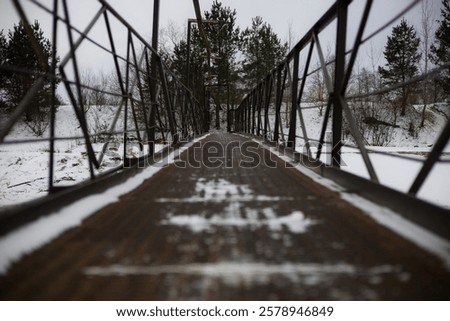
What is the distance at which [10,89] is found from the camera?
14.5 metres

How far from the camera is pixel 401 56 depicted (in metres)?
18.9

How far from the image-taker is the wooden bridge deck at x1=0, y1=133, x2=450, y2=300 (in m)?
0.61

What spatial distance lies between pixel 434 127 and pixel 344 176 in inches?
851

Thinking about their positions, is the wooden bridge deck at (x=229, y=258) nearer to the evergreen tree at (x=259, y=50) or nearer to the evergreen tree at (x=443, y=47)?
the evergreen tree at (x=443, y=47)

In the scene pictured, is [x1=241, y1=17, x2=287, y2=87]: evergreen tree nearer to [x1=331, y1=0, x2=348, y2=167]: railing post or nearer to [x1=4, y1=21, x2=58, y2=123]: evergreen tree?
[x1=4, y1=21, x2=58, y2=123]: evergreen tree

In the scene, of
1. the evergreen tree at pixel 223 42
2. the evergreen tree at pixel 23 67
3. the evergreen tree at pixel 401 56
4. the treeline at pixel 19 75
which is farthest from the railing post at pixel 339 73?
the evergreen tree at pixel 401 56

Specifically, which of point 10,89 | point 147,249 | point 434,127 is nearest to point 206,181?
point 147,249

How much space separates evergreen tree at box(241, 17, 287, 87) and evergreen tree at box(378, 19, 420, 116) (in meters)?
7.83

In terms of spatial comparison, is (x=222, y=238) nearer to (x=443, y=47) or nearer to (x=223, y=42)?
(x=443, y=47)

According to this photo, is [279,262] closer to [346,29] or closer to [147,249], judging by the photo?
[147,249]

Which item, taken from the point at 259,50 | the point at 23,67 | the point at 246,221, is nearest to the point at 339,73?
the point at 246,221

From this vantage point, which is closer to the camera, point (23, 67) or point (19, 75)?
point (23, 67)

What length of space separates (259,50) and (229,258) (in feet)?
79.7

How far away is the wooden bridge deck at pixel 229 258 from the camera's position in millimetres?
613
